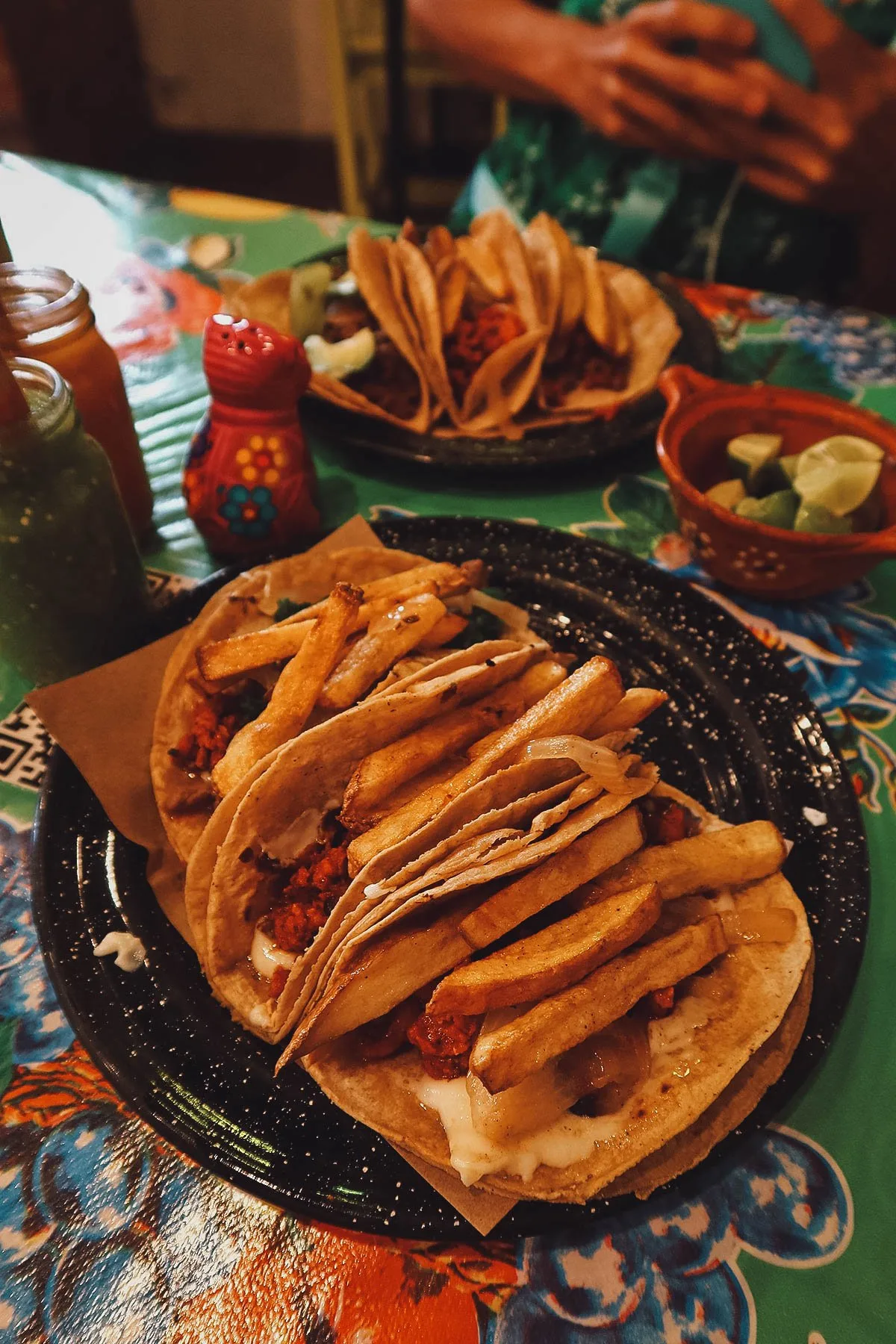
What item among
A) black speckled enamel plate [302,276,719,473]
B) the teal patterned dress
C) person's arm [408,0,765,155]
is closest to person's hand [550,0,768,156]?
person's arm [408,0,765,155]

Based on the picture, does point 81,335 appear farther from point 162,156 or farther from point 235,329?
point 162,156

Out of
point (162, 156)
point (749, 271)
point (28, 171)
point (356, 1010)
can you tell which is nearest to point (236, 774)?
point (356, 1010)

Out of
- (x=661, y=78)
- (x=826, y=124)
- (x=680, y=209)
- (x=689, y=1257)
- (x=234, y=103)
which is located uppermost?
(x=661, y=78)

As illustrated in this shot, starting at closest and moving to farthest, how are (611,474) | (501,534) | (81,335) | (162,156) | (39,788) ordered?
(39,788)
(81,335)
(501,534)
(611,474)
(162,156)

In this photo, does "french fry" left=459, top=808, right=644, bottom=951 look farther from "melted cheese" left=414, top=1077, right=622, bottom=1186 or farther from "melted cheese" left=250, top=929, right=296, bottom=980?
"melted cheese" left=250, top=929, right=296, bottom=980

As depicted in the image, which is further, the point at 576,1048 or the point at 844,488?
the point at 844,488

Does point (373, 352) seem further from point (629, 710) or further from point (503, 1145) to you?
point (503, 1145)

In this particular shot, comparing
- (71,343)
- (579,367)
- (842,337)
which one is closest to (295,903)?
(71,343)

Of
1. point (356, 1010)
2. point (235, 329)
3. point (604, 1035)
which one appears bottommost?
point (604, 1035)
